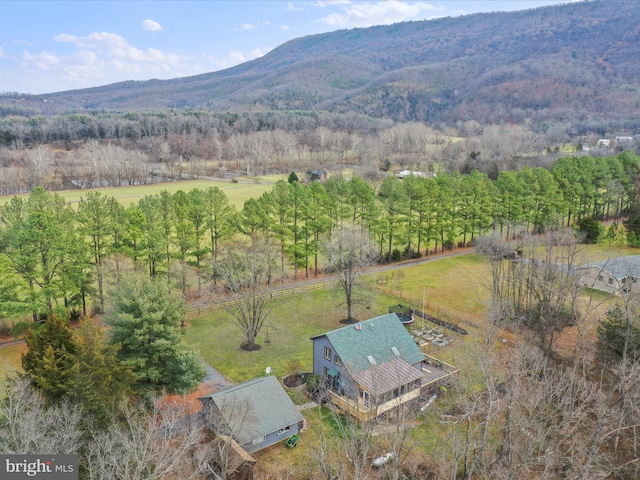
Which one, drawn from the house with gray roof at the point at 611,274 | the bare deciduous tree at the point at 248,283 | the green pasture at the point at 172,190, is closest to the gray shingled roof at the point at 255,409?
the bare deciduous tree at the point at 248,283

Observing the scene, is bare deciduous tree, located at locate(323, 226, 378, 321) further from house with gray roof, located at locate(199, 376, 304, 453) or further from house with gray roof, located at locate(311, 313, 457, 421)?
house with gray roof, located at locate(199, 376, 304, 453)

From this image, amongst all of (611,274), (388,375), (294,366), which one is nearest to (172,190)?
(294,366)

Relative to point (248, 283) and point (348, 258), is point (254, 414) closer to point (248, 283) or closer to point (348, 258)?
point (248, 283)

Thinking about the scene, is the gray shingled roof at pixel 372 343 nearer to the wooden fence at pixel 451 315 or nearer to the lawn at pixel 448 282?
the wooden fence at pixel 451 315

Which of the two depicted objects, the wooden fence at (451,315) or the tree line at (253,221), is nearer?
the tree line at (253,221)

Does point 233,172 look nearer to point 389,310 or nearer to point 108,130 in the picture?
point 108,130

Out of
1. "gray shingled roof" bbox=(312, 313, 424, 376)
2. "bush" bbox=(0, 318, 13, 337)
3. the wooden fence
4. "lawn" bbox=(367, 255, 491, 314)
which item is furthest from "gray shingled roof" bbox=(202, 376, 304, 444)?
"bush" bbox=(0, 318, 13, 337)
